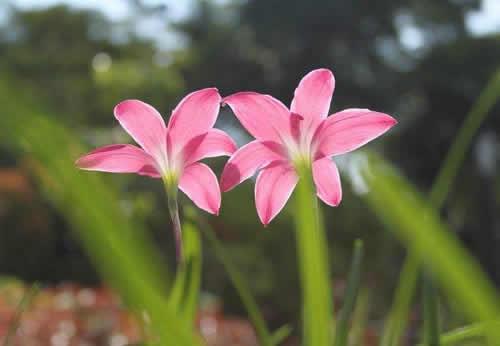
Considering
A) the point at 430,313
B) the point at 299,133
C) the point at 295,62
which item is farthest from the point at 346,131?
the point at 295,62

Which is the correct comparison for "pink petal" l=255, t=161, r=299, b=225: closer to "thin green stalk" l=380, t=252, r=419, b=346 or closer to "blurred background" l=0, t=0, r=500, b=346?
"thin green stalk" l=380, t=252, r=419, b=346

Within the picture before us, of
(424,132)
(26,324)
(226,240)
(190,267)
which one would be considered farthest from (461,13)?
(190,267)

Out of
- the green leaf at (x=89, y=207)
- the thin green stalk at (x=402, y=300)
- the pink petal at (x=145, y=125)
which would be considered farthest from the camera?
the thin green stalk at (x=402, y=300)

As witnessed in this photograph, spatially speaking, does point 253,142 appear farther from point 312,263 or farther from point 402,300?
point 402,300

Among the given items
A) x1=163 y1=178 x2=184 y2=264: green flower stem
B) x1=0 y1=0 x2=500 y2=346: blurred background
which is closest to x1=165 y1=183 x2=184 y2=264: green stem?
x1=163 y1=178 x2=184 y2=264: green flower stem

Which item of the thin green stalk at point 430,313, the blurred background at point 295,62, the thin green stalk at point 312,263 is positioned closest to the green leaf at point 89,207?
the thin green stalk at point 312,263

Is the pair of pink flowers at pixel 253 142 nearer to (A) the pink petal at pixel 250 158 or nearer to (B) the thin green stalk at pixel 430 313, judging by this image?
(A) the pink petal at pixel 250 158
